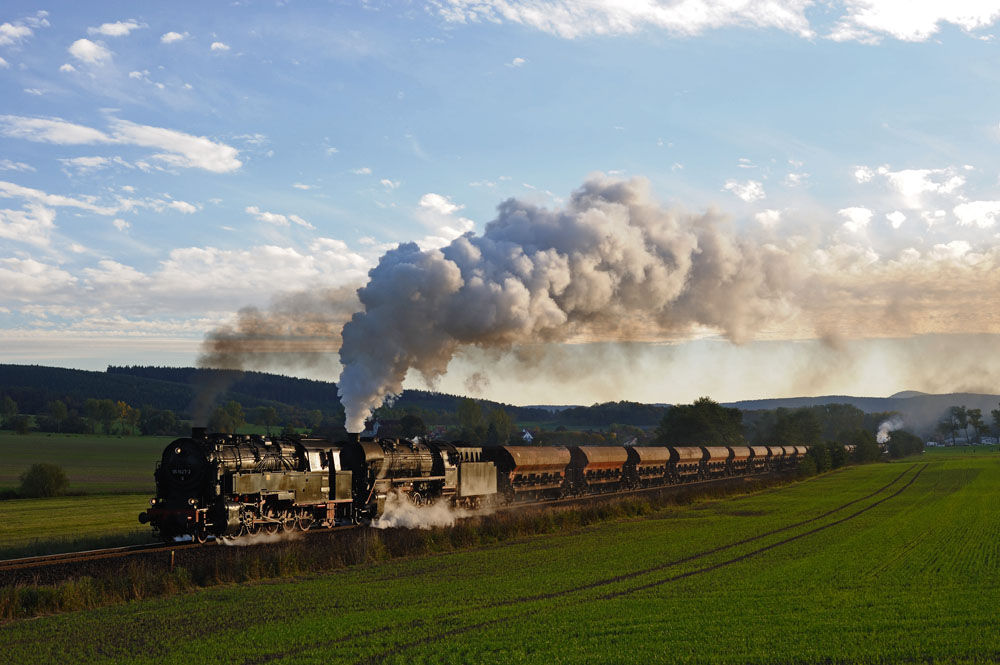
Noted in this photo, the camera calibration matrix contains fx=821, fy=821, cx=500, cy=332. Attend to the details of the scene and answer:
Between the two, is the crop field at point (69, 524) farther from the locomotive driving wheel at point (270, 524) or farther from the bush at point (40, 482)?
the locomotive driving wheel at point (270, 524)

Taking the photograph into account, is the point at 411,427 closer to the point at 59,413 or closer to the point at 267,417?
the point at 267,417

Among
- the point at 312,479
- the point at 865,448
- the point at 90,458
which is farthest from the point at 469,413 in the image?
the point at 312,479

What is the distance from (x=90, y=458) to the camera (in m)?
91.2

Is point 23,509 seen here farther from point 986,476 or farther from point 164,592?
point 986,476

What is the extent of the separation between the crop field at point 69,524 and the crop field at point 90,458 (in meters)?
7.34

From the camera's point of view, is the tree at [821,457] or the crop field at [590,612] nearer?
the crop field at [590,612]

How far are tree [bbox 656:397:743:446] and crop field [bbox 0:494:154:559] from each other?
69047 mm

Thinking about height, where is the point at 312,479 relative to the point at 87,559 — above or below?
above

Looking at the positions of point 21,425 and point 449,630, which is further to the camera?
point 21,425

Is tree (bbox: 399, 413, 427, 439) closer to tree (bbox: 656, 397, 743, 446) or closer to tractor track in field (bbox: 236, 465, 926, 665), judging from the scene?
tractor track in field (bbox: 236, 465, 926, 665)

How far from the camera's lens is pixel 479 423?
497 ft

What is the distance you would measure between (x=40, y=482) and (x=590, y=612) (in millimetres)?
47557

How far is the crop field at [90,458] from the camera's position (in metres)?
63.3

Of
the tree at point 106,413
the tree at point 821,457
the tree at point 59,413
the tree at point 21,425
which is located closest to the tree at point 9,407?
the tree at point 59,413
